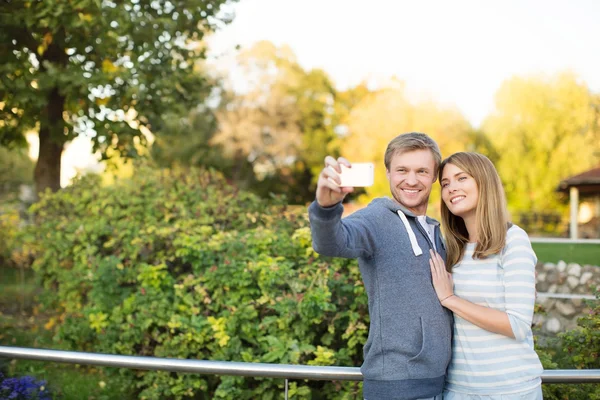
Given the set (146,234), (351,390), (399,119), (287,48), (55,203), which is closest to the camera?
(351,390)

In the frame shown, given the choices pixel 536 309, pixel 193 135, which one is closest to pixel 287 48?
pixel 193 135

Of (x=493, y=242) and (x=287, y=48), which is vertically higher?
(x=287, y=48)

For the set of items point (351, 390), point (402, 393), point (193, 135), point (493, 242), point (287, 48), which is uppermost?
point (287, 48)

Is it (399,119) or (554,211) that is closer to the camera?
(554,211)

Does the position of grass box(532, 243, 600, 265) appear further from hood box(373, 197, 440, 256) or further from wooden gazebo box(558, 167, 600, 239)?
wooden gazebo box(558, 167, 600, 239)

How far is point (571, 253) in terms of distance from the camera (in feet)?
30.0

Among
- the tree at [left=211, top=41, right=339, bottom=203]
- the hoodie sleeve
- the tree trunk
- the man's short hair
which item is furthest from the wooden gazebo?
the hoodie sleeve

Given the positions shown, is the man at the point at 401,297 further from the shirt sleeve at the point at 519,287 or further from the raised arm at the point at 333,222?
the shirt sleeve at the point at 519,287

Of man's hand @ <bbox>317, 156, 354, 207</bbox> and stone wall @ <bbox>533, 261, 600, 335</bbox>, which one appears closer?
man's hand @ <bbox>317, 156, 354, 207</bbox>

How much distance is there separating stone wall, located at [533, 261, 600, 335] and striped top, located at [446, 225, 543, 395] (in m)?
4.68

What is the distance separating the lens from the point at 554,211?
3266cm

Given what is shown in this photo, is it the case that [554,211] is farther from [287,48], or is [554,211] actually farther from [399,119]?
[287,48]

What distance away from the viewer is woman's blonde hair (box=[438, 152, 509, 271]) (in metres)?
2.25

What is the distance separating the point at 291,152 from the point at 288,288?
109ft
